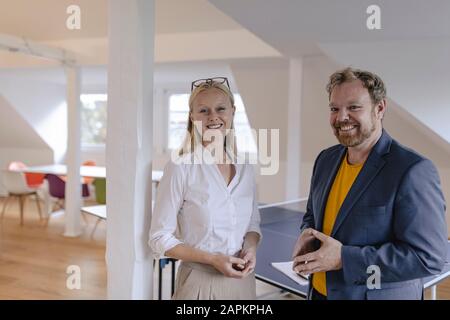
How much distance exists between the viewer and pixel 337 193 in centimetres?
125

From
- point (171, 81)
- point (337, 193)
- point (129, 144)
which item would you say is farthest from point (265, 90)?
point (337, 193)

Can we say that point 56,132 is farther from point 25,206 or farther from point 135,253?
point 135,253

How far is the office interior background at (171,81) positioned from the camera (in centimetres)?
145

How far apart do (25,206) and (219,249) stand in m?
6.69

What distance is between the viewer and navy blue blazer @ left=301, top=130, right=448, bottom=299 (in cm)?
107

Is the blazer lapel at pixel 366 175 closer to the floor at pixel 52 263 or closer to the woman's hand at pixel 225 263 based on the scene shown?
the woman's hand at pixel 225 263

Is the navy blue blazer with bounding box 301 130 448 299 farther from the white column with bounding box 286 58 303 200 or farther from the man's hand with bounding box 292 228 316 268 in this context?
the white column with bounding box 286 58 303 200

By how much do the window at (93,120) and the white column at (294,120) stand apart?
445cm

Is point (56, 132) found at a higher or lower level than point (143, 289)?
higher

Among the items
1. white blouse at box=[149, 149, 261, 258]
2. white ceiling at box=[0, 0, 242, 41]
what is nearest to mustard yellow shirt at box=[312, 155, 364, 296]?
white blouse at box=[149, 149, 261, 258]

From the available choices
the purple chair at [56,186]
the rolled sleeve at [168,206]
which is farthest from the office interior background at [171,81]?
the purple chair at [56,186]

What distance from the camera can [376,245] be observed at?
44.6 inches

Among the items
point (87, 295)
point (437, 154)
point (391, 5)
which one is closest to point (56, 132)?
point (87, 295)

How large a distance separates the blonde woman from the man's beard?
339mm
